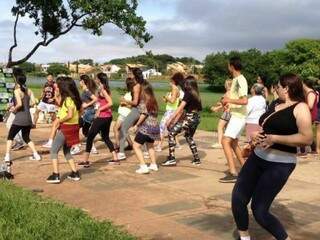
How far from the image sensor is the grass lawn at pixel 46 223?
521 centimetres

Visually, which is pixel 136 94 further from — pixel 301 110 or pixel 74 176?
pixel 301 110

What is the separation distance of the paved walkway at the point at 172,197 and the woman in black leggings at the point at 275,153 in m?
0.77

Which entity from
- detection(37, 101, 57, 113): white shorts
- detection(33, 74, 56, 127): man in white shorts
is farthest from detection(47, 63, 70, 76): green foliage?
detection(37, 101, 57, 113): white shorts

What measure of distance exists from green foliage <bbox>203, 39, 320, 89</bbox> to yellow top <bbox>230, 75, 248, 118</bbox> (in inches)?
2611

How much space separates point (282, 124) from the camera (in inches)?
181

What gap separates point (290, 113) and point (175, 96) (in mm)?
6379

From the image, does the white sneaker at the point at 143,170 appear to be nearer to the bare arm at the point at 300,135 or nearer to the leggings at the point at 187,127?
the leggings at the point at 187,127

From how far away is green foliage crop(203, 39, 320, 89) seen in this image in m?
82.2

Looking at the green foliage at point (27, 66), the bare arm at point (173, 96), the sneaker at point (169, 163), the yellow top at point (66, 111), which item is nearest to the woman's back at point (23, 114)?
the yellow top at point (66, 111)

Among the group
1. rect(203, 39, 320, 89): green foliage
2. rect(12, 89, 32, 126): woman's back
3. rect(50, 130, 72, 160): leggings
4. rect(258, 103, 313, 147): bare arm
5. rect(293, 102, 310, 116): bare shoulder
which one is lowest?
rect(203, 39, 320, 89): green foliage

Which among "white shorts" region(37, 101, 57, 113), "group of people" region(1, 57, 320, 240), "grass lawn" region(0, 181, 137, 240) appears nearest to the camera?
"group of people" region(1, 57, 320, 240)

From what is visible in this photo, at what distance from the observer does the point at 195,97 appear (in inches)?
360

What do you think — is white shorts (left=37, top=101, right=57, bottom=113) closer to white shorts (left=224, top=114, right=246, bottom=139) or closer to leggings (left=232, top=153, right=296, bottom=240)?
white shorts (left=224, top=114, right=246, bottom=139)

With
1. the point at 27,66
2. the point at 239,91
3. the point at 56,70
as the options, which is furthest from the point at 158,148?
the point at 27,66
